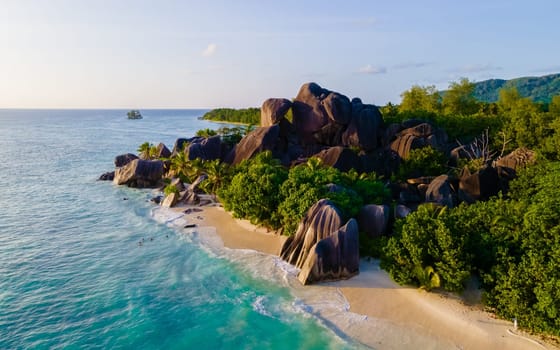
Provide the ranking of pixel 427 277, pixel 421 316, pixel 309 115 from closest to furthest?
1. pixel 421 316
2. pixel 427 277
3. pixel 309 115

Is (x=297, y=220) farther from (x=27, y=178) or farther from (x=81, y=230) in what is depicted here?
(x=27, y=178)

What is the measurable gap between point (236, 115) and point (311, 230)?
126562 millimetres

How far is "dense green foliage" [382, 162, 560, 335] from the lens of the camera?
1214 cm

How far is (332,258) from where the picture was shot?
667 inches

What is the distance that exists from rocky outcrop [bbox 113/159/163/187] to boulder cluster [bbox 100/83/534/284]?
0.10 meters

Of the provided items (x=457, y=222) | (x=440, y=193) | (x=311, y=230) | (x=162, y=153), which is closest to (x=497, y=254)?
(x=457, y=222)

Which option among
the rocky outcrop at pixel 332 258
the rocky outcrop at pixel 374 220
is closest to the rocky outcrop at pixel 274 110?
the rocky outcrop at pixel 374 220

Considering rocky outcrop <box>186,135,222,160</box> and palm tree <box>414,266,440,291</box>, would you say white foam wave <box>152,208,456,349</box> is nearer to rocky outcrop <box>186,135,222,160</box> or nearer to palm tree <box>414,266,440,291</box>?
palm tree <box>414,266,440,291</box>

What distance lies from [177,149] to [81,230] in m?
21.6

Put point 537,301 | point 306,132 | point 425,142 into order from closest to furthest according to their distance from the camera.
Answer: point 537,301
point 425,142
point 306,132

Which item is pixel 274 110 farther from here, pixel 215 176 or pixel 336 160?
pixel 215 176

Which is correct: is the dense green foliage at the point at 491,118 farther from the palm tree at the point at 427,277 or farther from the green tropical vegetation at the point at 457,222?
the palm tree at the point at 427,277

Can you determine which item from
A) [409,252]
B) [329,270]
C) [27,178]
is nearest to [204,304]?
[329,270]

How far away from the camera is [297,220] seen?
67.8 ft
